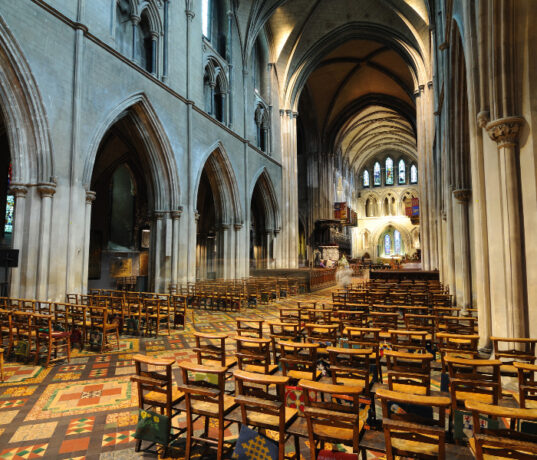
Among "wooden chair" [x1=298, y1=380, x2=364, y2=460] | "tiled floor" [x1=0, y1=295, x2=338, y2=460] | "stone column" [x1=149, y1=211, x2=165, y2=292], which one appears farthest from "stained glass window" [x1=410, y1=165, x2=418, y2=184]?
"wooden chair" [x1=298, y1=380, x2=364, y2=460]

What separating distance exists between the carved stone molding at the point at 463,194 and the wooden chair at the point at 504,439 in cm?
912

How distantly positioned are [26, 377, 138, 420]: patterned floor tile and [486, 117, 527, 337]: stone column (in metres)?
5.22

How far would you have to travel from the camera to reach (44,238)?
9.62 meters

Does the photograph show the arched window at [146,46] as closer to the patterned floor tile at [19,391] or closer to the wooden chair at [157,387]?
the patterned floor tile at [19,391]

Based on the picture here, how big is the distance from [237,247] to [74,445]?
16883mm

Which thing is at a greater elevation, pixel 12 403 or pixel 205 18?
pixel 205 18

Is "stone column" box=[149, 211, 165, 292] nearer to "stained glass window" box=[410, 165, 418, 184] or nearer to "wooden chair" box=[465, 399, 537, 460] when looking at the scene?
"wooden chair" box=[465, 399, 537, 460]

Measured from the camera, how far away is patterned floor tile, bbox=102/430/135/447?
10.6ft

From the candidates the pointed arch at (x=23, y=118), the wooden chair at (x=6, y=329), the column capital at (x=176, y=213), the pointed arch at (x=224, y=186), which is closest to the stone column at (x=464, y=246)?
the wooden chair at (x=6, y=329)

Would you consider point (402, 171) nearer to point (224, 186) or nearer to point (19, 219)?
point (224, 186)

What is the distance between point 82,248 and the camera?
35.3 ft

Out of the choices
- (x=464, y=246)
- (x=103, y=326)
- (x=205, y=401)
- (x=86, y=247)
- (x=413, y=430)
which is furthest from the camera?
Result: (x=86, y=247)

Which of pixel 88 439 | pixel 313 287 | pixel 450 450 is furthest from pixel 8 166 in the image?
pixel 450 450

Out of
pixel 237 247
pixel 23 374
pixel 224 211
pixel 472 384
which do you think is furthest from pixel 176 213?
pixel 472 384
